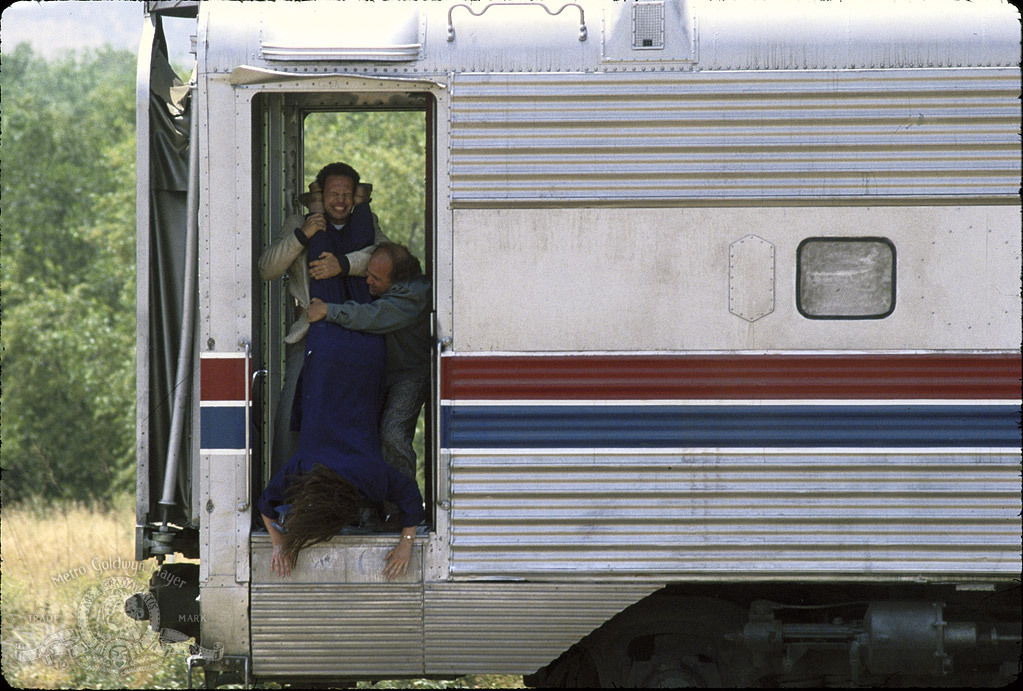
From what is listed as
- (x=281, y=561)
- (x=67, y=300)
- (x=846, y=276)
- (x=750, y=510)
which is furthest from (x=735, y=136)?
(x=67, y=300)

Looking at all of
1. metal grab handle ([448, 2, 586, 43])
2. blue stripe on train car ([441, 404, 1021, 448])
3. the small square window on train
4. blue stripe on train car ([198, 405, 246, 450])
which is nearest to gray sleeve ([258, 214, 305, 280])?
blue stripe on train car ([198, 405, 246, 450])

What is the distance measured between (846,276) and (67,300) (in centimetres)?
1813

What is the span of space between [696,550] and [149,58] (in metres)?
3.29

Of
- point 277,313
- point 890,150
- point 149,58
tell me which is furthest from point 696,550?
point 149,58

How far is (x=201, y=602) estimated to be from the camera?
4.58 meters

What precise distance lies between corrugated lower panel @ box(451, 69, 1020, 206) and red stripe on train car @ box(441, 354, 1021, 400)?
68 cm

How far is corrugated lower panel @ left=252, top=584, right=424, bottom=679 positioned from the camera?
15.1 ft

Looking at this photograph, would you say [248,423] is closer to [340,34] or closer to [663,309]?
[340,34]

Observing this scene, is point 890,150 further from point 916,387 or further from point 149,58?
point 149,58

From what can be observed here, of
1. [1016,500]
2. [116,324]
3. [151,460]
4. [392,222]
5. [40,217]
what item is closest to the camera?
[1016,500]

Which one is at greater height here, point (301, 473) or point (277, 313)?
point (277, 313)

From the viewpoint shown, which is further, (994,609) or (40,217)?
(40,217)

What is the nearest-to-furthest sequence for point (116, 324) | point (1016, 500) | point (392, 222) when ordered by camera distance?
point (1016, 500) → point (392, 222) → point (116, 324)

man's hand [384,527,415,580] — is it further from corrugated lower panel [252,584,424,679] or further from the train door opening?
the train door opening
